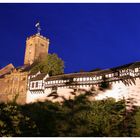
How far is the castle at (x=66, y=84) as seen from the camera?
10594mm

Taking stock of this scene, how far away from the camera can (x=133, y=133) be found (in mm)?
8359

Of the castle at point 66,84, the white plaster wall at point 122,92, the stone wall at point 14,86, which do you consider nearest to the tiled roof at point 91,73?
the castle at point 66,84

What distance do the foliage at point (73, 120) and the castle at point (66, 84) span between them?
812mm

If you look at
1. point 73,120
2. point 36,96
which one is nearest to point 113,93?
point 73,120

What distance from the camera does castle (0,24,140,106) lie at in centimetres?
1059

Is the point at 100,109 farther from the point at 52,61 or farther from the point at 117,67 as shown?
the point at 52,61

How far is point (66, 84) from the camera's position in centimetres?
1187

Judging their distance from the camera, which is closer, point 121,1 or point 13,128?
point 13,128

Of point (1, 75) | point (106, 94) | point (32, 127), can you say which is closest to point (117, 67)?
point (106, 94)

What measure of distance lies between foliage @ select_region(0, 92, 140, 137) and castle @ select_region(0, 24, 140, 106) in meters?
0.81

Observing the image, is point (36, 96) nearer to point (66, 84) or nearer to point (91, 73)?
point (66, 84)

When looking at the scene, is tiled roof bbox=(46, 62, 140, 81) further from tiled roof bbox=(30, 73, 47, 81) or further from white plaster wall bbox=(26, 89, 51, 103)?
white plaster wall bbox=(26, 89, 51, 103)

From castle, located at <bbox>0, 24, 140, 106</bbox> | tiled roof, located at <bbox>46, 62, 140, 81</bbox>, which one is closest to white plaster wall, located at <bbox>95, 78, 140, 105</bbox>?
castle, located at <bbox>0, 24, 140, 106</bbox>

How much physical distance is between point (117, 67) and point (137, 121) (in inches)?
80.5
